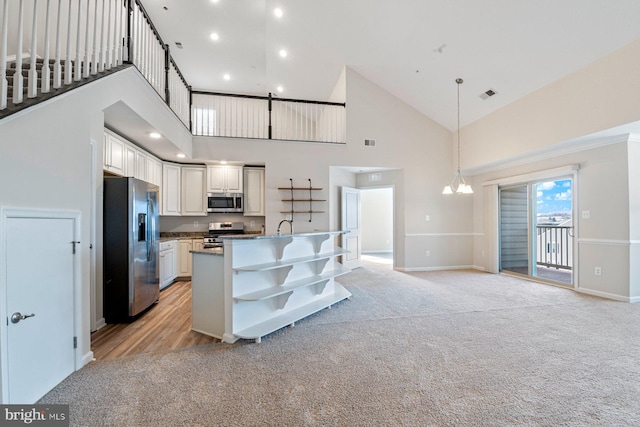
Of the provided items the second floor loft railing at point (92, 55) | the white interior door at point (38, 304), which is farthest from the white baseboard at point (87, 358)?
the second floor loft railing at point (92, 55)

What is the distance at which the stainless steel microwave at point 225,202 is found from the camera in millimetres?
6141

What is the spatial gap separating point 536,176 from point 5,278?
23.6 ft

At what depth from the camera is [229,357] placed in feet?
8.34

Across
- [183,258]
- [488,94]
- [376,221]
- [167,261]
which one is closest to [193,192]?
[183,258]

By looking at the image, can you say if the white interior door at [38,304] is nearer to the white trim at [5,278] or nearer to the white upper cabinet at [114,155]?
the white trim at [5,278]

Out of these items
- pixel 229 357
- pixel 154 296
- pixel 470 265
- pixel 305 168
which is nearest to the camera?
pixel 229 357

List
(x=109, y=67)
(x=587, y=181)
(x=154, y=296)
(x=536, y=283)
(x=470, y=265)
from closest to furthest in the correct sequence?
(x=109, y=67), (x=154, y=296), (x=587, y=181), (x=536, y=283), (x=470, y=265)

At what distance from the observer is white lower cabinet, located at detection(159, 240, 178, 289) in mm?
4973

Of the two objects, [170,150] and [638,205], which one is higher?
[170,150]

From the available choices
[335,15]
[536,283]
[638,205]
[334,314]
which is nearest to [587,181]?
[638,205]

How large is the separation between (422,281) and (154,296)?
185 inches

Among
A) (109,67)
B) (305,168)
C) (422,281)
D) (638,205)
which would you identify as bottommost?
(422,281)

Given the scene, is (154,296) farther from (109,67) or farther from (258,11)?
(258,11)

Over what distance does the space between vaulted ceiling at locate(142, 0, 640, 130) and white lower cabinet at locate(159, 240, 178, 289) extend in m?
4.24
